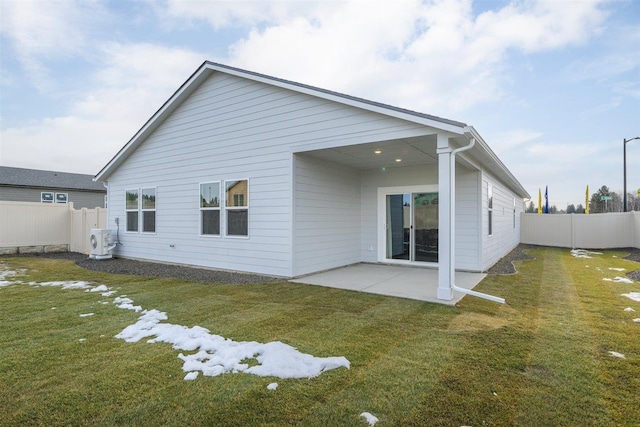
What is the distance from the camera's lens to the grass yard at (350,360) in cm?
225

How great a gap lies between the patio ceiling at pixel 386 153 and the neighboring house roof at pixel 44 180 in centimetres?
1927

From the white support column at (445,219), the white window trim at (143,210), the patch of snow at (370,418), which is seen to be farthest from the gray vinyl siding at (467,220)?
the white window trim at (143,210)

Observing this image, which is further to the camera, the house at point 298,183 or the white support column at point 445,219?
the house at point 298,183

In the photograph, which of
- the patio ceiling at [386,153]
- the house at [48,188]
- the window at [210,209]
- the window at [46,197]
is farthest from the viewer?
the window at [46,197]

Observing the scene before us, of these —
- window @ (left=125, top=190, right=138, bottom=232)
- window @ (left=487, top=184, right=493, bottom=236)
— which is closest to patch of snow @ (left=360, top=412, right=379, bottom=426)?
window @ (left=487, top=184, right=493, bottom=236)

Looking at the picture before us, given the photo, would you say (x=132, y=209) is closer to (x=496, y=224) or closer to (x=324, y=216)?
(x=324, y=216)

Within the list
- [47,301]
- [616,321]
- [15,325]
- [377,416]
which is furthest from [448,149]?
[47,301]

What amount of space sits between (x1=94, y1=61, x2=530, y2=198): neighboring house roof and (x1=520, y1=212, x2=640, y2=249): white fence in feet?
22.4

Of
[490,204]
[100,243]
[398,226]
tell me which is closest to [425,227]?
[398,226]

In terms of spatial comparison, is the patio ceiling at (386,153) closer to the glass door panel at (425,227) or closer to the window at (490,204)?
the glass door panel at (425,227)

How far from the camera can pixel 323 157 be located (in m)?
7.85

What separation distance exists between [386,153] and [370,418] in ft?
19.5

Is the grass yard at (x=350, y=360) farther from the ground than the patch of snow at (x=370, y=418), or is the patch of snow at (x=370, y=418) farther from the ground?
the patch of snow at (x=370, y=418)

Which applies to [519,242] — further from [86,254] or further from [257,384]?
[86,254]
